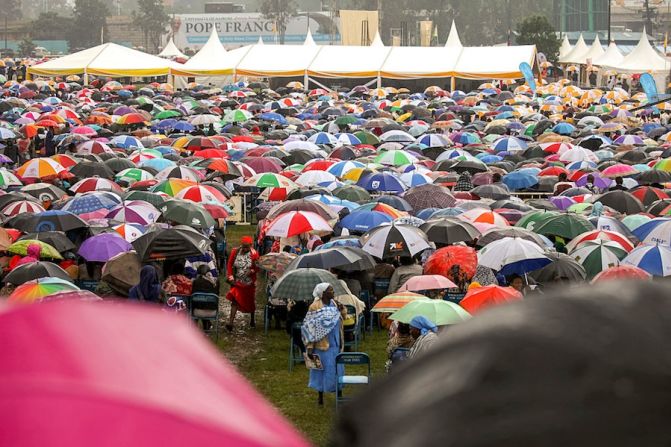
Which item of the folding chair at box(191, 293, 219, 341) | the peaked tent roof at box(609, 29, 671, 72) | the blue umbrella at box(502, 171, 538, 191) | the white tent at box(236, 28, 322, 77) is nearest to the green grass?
the folding chair at box(191, 293, 219, 341)

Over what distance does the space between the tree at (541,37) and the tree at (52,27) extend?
53.2m

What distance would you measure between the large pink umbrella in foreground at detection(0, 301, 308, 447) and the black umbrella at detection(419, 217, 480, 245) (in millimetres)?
11360

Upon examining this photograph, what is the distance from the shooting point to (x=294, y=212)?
1288cm

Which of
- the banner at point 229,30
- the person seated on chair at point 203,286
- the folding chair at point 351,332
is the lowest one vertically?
the folding chair at point 351,332

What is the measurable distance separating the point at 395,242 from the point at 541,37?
54763 mm

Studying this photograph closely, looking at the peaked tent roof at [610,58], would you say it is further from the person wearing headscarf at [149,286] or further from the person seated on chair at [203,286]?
the person wearing headscarf at [149,286]

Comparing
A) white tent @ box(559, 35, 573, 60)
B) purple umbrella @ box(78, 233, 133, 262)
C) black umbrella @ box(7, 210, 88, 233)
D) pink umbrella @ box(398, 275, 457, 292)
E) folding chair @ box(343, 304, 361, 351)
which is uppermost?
white tent @ box(559, 35, 573, 60)

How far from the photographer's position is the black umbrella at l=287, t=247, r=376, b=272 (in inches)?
427

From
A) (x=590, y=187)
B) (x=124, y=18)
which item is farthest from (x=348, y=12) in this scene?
(x=590, y=187)

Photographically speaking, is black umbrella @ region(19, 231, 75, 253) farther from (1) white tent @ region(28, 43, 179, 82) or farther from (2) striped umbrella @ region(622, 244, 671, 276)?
(1) white tent @ region(28, 43, 179, 82)

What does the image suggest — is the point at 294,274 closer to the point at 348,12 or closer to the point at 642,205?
the point at 642,205

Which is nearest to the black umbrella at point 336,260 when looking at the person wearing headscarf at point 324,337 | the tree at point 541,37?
the person wearing headscarf at point 324,337

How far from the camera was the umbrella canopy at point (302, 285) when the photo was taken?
979 centimetres

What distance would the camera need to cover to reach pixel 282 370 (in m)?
10.3
